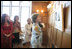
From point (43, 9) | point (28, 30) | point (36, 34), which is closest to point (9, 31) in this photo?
point (28, 30)

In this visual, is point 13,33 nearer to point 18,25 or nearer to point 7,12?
point 18,25

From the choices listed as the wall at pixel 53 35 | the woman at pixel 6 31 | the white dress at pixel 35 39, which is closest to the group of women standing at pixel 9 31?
the woman at pixel 6 31

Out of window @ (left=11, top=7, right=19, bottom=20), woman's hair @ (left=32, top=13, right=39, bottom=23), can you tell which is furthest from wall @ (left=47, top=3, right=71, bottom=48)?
window @ (left=11, top=7, right=19, bottom=20)

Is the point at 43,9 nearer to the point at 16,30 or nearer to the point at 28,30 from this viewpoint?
the point at 28,30

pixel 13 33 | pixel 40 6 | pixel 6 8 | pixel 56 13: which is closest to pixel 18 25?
pixel 13 33

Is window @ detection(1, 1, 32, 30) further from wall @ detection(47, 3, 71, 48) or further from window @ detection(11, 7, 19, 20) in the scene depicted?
wall @ detection(47, 3, 71, 48)

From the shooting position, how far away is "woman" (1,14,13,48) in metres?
0.93

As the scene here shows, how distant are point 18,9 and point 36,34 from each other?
0.40 m

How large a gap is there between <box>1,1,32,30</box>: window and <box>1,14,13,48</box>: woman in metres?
0.08

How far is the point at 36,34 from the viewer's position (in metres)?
1.02

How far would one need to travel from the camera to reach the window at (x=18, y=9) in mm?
858

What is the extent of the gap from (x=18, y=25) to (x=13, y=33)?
120mm

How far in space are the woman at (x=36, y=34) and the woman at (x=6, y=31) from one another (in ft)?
0.94

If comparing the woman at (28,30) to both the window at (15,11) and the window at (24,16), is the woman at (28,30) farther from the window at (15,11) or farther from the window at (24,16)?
the window at (15,11)
